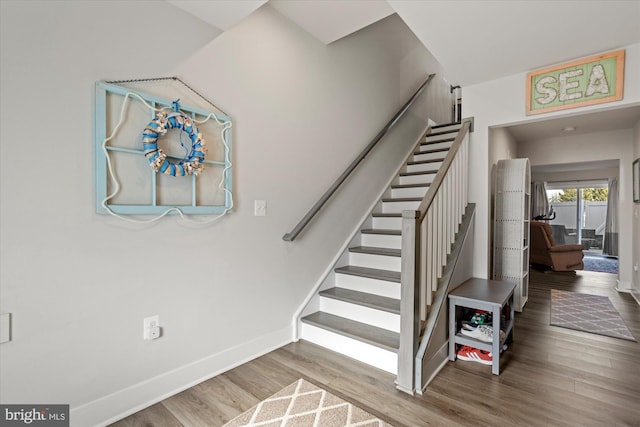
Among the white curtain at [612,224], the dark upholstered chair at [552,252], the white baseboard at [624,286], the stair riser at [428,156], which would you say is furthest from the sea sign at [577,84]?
the white curtain at [612,224]

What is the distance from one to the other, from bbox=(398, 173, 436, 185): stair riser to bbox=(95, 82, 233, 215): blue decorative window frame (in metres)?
2.50

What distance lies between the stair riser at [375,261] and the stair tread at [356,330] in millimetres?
624

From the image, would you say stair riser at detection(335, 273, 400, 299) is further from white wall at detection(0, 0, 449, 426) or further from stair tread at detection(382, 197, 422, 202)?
stair tread at detection(382, 197, 422, 202)

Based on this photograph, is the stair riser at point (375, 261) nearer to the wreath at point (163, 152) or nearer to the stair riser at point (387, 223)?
the stair riser at point (387, 223)

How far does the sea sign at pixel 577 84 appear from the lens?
2395 mm

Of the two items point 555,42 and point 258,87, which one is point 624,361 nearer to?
point 555,42

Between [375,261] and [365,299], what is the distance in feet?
1.65

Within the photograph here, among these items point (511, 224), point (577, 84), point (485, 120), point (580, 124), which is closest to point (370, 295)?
point (511, 224)

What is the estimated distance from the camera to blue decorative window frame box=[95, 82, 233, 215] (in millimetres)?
1558

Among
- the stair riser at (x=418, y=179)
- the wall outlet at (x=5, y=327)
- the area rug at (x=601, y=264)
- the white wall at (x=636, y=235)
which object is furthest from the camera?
the area rug at (x=601, y=264)

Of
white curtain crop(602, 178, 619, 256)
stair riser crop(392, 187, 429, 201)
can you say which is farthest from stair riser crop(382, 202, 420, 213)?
white curtain crop(602, 178, 619, 256)

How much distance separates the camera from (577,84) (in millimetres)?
2555

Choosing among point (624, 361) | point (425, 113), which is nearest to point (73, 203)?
point (624, 361)

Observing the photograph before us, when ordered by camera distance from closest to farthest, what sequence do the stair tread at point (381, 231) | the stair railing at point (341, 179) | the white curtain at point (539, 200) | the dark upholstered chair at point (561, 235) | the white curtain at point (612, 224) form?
the stair railing at point (341, 179), the stair tread at point (381, 231), the white curtain at point (612, 224), the dark upholstered chair at point (561, 235), the white curtain at point (539, 200)
